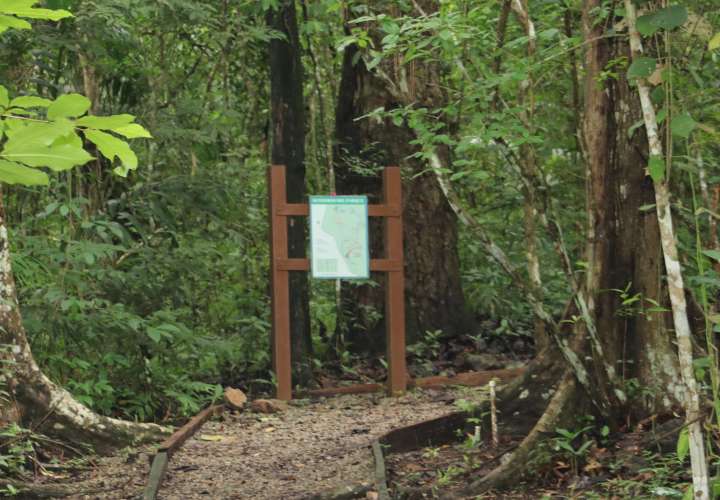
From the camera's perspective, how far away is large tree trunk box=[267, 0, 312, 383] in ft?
35.8

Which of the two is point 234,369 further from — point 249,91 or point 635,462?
point 635,462

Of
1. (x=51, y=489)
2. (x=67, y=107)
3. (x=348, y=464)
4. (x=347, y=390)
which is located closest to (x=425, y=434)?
(x=348, y=464)

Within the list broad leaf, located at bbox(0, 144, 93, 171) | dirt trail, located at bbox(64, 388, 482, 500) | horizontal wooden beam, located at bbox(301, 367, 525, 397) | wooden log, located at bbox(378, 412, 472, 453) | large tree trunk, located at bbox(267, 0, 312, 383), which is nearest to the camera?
broad leaf, located at bbox(0, 144, 93, 171)

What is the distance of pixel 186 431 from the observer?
8.30m

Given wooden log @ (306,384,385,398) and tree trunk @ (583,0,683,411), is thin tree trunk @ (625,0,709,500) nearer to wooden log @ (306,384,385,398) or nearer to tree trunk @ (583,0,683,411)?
tree trunk @ (583,0,683,411)

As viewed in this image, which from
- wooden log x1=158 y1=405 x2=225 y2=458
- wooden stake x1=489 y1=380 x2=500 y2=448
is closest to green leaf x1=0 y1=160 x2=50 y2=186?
wooden stake x1=489 y1=380 x2=500 y2=448

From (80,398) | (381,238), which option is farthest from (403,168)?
(80,398)

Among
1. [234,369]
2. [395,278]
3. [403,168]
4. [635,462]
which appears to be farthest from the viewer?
[403,168]

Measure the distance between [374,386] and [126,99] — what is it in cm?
393

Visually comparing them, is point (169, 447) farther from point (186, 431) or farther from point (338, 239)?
point (338, 239)

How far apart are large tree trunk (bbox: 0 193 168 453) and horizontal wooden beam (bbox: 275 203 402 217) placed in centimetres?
308

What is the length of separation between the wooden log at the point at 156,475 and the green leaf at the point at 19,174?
13.9ft

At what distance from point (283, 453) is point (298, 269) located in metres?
2.81

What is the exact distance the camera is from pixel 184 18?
10680 millimetres
